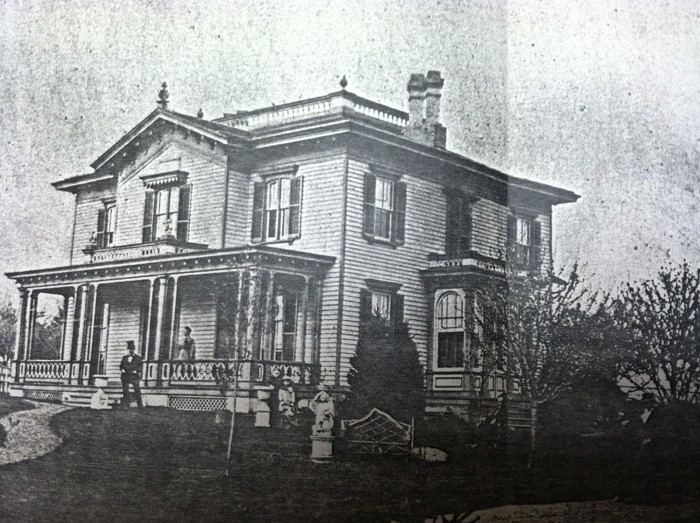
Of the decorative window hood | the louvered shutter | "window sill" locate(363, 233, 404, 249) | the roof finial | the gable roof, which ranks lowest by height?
"window sill" locate(363, 233, 404, 249)

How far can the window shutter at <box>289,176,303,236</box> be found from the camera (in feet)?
18.9

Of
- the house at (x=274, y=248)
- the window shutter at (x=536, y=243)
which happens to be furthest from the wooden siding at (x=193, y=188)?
the window shutter at (x=536, y=243)

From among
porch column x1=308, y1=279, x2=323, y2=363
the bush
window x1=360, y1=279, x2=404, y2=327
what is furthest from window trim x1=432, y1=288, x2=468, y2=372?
porch column x1=308, y1=279, x2=323, y2=363

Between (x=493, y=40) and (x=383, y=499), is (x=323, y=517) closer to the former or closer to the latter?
(x=383, y=499)

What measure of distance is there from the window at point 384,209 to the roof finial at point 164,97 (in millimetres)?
1535

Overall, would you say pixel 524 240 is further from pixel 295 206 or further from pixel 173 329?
pixel 173 329

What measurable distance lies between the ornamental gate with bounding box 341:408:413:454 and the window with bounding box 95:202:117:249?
2.05 meters

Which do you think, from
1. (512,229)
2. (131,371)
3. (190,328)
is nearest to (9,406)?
(131,371)

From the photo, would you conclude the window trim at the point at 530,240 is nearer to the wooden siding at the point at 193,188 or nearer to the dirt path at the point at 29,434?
the wooden siding at the point at 193,188

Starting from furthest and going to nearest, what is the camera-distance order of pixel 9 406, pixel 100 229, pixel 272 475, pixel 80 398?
1. pixel 9 406
2. pixel 100 229
3. pixel 80 398
4. pixel 272 475

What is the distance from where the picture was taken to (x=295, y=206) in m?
5.80

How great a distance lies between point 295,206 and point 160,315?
113 cm

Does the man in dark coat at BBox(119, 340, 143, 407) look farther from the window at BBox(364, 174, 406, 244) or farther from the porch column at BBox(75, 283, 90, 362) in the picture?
the window at BBox(364, 174, 406, 244)

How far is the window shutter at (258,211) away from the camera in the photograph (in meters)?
5.85
